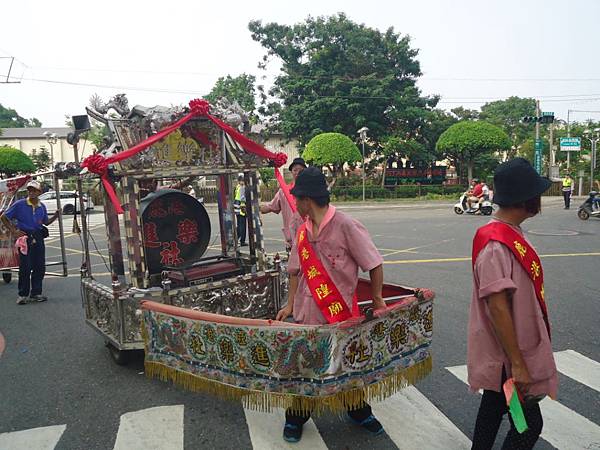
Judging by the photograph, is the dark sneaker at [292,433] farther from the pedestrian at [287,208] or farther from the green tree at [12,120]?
the green tree at [12,120]

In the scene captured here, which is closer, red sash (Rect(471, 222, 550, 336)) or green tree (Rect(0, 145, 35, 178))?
red sash (Rect(471, 222, 550, 336))

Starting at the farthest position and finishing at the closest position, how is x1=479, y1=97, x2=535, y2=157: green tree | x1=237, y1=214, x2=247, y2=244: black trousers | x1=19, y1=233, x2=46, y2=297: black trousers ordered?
1. x1=479, y1=97, x2=535, y2=157: green tree
2. x1=237, y1=214, x2=247, y2=244: black trousers
3. x1=19, y1=233, x2=46, y2=297: black trousers

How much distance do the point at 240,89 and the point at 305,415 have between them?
39226 mm

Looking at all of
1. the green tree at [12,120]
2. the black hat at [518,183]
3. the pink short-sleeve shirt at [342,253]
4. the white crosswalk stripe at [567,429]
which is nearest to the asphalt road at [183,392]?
the white crosswalk stripe at [567,429]

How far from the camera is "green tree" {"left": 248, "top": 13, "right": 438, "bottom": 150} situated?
100 feet

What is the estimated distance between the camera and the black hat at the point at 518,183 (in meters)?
2.38

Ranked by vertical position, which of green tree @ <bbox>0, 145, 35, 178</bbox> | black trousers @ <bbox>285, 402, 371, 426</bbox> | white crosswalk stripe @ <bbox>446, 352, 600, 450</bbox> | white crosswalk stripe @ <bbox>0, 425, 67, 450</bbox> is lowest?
white crosswalk stripe @ <bbox>0, 425, 67, 450</bbox>

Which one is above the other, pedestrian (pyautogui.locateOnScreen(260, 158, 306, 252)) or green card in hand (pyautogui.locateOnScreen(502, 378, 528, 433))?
pedestrian (pyautogui.locateOnScreen(260, 158, 306, 252))

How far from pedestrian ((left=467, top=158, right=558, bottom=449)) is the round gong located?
3720 mm

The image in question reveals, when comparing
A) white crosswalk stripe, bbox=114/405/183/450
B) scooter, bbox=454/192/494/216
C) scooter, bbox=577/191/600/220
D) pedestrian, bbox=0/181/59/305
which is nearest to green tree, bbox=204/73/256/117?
scooter, bbox=454/192/494/216

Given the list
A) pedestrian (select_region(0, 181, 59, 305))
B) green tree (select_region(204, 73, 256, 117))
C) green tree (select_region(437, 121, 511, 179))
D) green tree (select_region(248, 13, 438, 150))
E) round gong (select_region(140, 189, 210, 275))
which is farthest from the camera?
green tree (select_region(204, 73, 256, 117))

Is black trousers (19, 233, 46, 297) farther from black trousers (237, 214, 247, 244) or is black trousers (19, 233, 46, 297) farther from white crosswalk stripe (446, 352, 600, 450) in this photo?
white crosswalk stripe (446, 352, 600, 450)

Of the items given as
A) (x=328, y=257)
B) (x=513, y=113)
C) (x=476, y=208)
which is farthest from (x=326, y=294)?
(x=513, y=113)

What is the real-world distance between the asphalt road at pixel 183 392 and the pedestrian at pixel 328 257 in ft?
2.27
